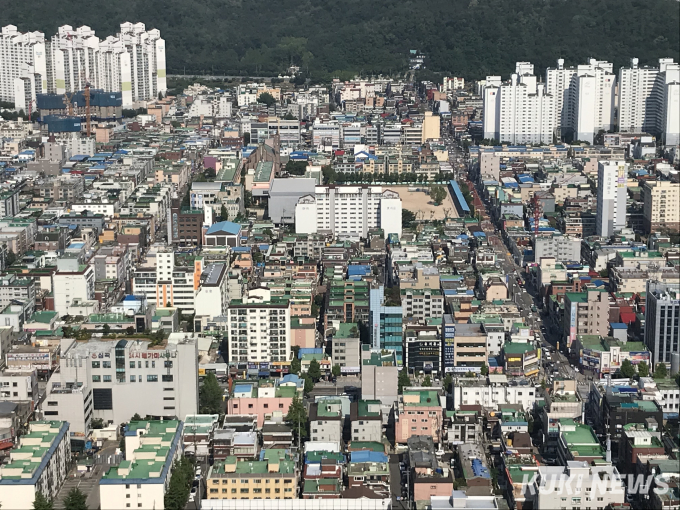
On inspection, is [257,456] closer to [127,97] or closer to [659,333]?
[659,333]

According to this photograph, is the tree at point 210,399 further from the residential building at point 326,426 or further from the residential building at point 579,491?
the residential building at point 579,491

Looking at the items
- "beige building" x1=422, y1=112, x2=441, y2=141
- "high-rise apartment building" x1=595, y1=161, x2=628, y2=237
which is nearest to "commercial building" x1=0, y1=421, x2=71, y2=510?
"high-rise apartment building" x1=595, y1=161, x2=628, y2=237

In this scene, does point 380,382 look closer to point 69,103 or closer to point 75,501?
point 75,501

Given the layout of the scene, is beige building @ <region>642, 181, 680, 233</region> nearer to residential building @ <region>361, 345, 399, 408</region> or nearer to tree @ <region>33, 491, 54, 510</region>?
residential building @ <region>361, 345, 399, 408</region>

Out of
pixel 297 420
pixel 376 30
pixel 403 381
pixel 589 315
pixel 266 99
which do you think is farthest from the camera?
pixel 376 30

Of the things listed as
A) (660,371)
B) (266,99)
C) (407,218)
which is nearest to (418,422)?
(660,371)

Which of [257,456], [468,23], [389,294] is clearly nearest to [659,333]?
[389,294]

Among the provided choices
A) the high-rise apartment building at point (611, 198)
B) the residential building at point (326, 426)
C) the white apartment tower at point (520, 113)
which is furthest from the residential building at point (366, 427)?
the white apartment tower at point (520, 113)
